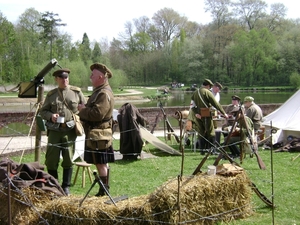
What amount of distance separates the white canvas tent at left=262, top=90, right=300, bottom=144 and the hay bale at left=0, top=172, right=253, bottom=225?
6.03 meters

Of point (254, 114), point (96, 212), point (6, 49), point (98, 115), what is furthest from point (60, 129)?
point (6, 49)

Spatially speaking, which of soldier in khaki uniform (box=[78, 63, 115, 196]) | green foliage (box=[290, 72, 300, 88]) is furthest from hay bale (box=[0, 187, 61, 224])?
green foliage (box=[290, 72, 300, 88])

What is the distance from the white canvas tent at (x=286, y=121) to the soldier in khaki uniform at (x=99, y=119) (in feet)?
20.1

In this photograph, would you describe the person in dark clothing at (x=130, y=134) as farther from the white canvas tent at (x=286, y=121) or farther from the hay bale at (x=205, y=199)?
the hay bale at (x=205, y=199)

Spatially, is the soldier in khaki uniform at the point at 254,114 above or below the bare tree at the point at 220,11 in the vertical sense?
below

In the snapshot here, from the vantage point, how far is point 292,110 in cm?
1062

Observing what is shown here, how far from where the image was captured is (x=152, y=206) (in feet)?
12.4

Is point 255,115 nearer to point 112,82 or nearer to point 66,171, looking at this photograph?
point 66,171

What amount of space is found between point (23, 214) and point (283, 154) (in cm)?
640

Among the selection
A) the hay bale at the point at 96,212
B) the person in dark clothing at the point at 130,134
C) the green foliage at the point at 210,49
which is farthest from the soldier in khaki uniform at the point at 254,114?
the green foliage at the point at 210,49

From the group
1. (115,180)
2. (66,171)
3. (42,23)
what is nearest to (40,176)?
(66,171)

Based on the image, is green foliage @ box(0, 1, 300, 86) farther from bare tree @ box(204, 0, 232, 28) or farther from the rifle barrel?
the rifle barrel

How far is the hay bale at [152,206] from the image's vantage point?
3764 millimetres

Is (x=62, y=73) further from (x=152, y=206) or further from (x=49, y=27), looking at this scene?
(x=49, y=27)
